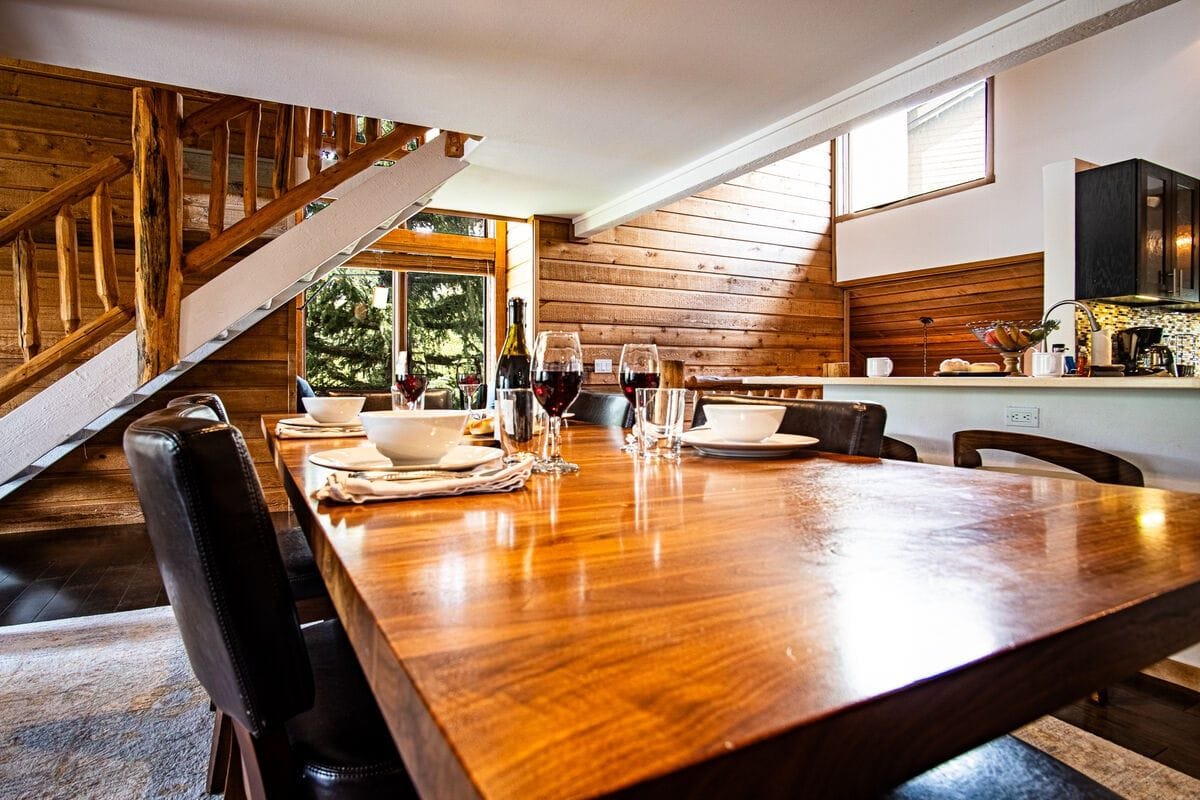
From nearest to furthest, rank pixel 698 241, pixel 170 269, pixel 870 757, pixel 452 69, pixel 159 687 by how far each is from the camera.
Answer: pixel 870 757, pixel 159 687, pixel 452 69, pixel 170 269, pixel 698 241

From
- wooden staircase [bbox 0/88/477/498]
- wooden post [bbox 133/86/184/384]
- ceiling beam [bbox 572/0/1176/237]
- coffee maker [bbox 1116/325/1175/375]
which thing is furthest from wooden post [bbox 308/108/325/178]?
coffee maker [bbox 1116/325/1175/375]

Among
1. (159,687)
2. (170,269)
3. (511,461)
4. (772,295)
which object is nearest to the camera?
(511,461)

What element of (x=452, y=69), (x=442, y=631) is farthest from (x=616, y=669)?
(x=452, y=69)

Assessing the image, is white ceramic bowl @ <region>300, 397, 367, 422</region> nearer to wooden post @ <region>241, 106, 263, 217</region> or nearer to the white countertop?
wooden post @ <region>241, 106, 263, 217</region>

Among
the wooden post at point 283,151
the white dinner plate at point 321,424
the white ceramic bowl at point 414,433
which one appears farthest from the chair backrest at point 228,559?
the wooden post at point 283,151

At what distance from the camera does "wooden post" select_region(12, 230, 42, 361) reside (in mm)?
2852

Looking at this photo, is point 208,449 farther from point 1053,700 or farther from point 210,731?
point 210,731

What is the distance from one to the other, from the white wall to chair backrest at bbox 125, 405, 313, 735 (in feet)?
18.6

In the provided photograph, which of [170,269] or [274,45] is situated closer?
[274,45]

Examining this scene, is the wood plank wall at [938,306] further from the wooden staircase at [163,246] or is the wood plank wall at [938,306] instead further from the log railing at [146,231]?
the log railing at [146,231]

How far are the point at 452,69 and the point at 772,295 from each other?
155 inches

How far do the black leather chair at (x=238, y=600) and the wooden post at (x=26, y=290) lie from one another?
300 cm

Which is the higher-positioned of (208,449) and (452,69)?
(452,69)

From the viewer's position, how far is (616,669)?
1.07 feet
